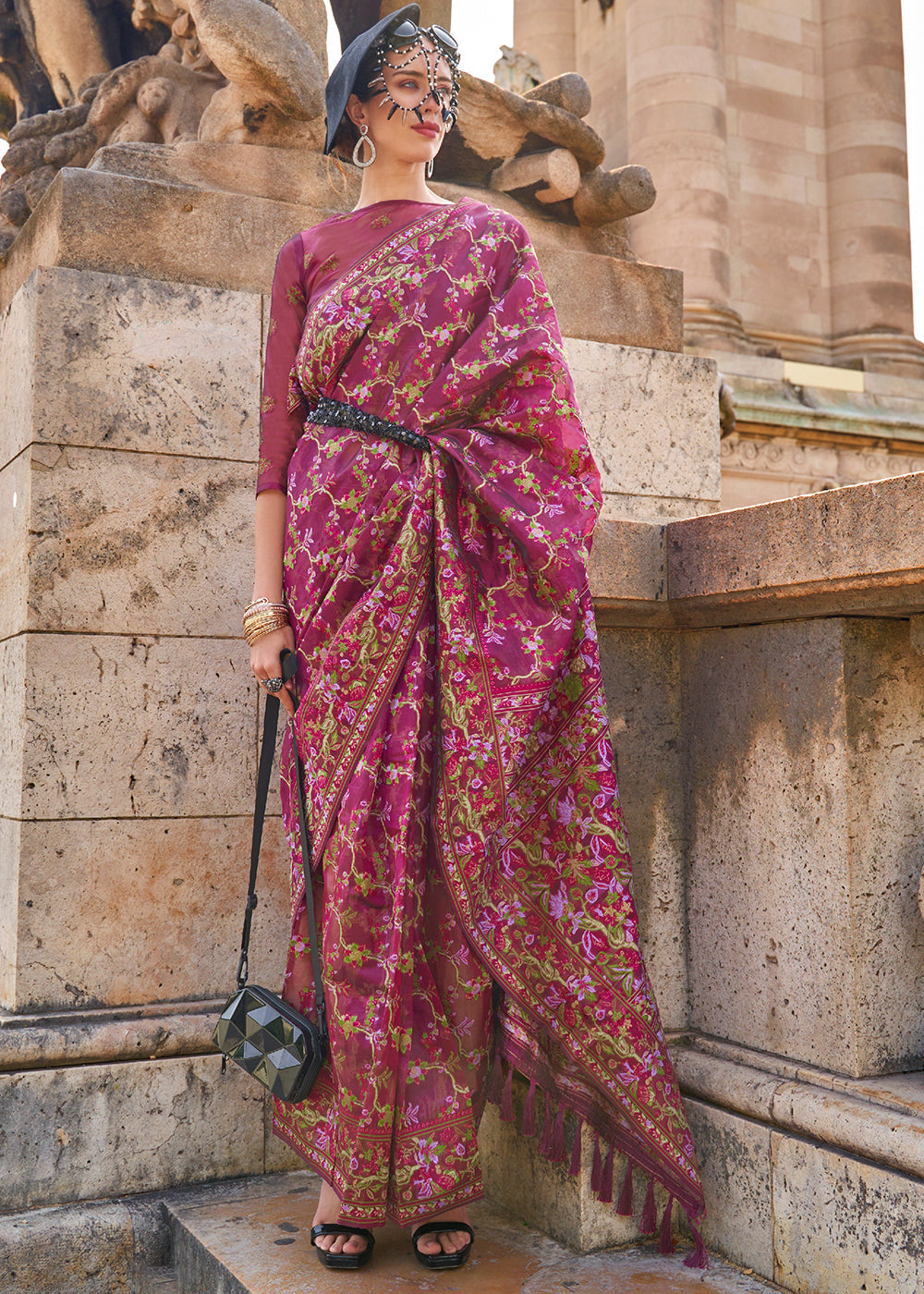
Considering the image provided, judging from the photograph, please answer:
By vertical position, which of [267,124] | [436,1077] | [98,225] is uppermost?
[267,124]

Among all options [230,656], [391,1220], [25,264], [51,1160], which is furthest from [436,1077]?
[25,264]

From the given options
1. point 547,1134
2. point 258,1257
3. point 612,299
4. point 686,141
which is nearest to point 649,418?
point 612,299

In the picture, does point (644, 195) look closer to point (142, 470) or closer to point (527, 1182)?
point (142, 470)

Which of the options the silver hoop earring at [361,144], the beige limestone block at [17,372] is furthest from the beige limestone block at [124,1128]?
the silver hoop earring at [361,144]

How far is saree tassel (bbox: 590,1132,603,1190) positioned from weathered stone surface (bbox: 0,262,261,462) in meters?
1.73

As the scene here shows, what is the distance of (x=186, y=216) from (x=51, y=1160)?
2202 millimetres

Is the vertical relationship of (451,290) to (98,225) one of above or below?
below

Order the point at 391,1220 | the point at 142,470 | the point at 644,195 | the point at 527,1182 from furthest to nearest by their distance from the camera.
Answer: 1. the point at 644,195
2. the point at 142,470
3. the point at 527,1182
4. the point at 391,1220

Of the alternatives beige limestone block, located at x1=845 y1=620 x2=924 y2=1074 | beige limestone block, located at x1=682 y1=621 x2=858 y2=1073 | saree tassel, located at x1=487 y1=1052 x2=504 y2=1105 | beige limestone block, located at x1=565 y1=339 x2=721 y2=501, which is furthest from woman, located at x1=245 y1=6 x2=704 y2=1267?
beige limestone block, located at x1=565 y1=339 x2=721 y2=501

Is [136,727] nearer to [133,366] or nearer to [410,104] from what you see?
[133,366]

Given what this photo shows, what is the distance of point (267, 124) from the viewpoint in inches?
123

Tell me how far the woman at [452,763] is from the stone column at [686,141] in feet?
30.2

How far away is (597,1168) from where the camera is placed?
7.20ft

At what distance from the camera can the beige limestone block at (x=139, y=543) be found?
267 centimetres
